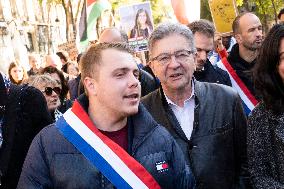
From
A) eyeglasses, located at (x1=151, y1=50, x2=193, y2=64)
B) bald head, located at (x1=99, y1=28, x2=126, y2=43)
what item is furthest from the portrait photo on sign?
eyeglasses, located at (x1=151, y1=50, x2=193, y2=64)

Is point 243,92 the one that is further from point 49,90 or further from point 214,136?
point 49,90

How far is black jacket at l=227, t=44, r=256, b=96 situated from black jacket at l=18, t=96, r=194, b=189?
6.72ft

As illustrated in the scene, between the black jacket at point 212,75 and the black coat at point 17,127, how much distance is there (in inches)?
62.1

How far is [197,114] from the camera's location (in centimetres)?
347

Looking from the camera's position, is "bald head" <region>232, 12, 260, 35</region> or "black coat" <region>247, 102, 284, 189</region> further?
"bald head" <region>232, 12, 260, 35</region>

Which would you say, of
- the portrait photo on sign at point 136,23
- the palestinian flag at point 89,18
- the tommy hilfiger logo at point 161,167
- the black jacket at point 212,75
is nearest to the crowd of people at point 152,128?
the tommy hilfiger logo at point 161,167

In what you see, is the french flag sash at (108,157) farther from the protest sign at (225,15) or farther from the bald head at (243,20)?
the protest sign at (225,15)

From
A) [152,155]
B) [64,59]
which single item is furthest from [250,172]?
[64,59]

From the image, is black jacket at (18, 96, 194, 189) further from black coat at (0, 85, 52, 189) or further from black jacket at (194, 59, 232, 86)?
black jacket at (194, 59, 232, 86)

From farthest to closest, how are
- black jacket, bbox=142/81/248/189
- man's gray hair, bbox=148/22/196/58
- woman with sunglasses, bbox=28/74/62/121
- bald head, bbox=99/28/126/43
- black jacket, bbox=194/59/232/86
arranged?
bald head, bbox=99/28/126/43 < woman with sunglasses, bbox=28/74/62/121 < black jacket, bbox=194/59/232/86 < man's gray hair, bbox=148/22/196/58 < black jacket, bbox=142/81/248/189

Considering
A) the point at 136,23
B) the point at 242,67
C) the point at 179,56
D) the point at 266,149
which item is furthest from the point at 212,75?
the point at 136,23

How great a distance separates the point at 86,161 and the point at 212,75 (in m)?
2.07

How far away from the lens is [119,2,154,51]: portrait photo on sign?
10.2 m

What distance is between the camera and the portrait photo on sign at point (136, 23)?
33.6ft
